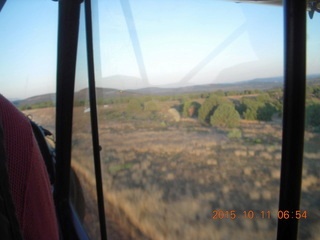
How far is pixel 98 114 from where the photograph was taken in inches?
72.3

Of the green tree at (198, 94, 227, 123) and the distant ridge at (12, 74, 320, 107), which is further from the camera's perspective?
the green tree at (198, 94, 227, 123)

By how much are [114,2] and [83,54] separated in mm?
431

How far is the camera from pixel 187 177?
1.32 meters

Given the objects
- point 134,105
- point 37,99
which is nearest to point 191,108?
point 134,105

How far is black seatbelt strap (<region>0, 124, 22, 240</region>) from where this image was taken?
1.29 ft

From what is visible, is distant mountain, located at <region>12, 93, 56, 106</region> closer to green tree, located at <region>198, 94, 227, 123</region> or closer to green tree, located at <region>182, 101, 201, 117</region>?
green tree, located at <region>182, 101, 201, 117</region>

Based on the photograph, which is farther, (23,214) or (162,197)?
(162,197)

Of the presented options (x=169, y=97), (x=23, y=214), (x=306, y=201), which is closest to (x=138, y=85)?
(x=169, y=97)

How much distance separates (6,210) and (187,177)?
101 centimetres

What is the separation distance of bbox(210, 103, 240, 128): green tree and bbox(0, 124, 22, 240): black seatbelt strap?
2.67 feet

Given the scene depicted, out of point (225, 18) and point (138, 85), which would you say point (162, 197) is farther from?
point (225, 18)

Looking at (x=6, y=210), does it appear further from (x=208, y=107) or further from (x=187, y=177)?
(x=187, y=177)
